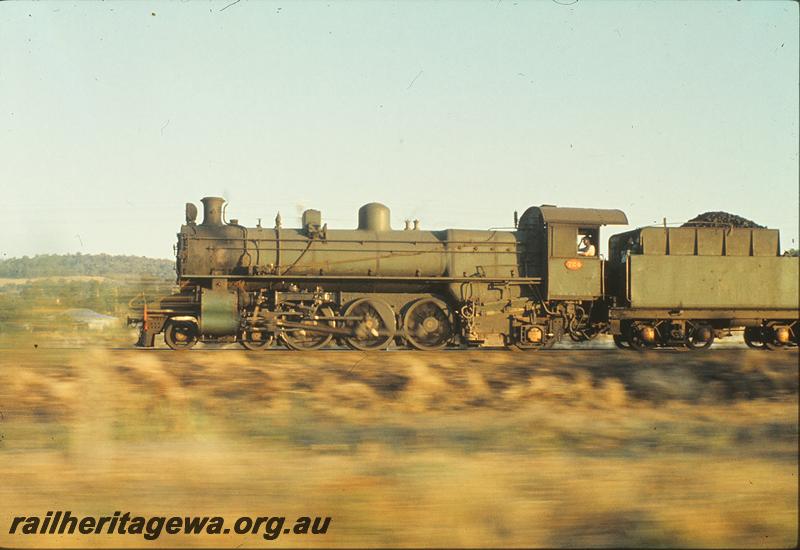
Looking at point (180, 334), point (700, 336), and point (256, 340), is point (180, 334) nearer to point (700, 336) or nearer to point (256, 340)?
point (256, 340)

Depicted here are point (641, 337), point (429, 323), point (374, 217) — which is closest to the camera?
point (429, 323)

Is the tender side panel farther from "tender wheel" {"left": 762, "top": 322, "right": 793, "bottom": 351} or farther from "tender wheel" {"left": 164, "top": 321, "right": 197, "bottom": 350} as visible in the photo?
"tender wheel" {"left": 164, "top": 321, "right": 197, "bottom": 350}

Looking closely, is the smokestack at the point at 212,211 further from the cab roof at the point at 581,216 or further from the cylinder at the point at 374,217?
the cab roof at the point at 581,216

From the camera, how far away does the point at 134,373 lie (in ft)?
34.8

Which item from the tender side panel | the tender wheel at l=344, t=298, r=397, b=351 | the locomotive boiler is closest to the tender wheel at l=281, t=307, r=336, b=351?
the locomotive boiler

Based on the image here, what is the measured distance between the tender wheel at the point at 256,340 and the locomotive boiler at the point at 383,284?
27 mm

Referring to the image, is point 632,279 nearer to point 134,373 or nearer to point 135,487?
point 134,373

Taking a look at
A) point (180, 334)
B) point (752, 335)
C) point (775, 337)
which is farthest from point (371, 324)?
point (775, 337)

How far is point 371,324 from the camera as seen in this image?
14.6m

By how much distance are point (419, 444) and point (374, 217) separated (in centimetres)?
893

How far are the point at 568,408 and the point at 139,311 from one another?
987 cm

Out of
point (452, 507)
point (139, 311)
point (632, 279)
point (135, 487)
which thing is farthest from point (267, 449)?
point (632, 279)

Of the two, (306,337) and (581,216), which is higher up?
(581,216)

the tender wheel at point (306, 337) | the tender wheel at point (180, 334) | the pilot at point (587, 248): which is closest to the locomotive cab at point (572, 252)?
the pilot at point (587, 248)
